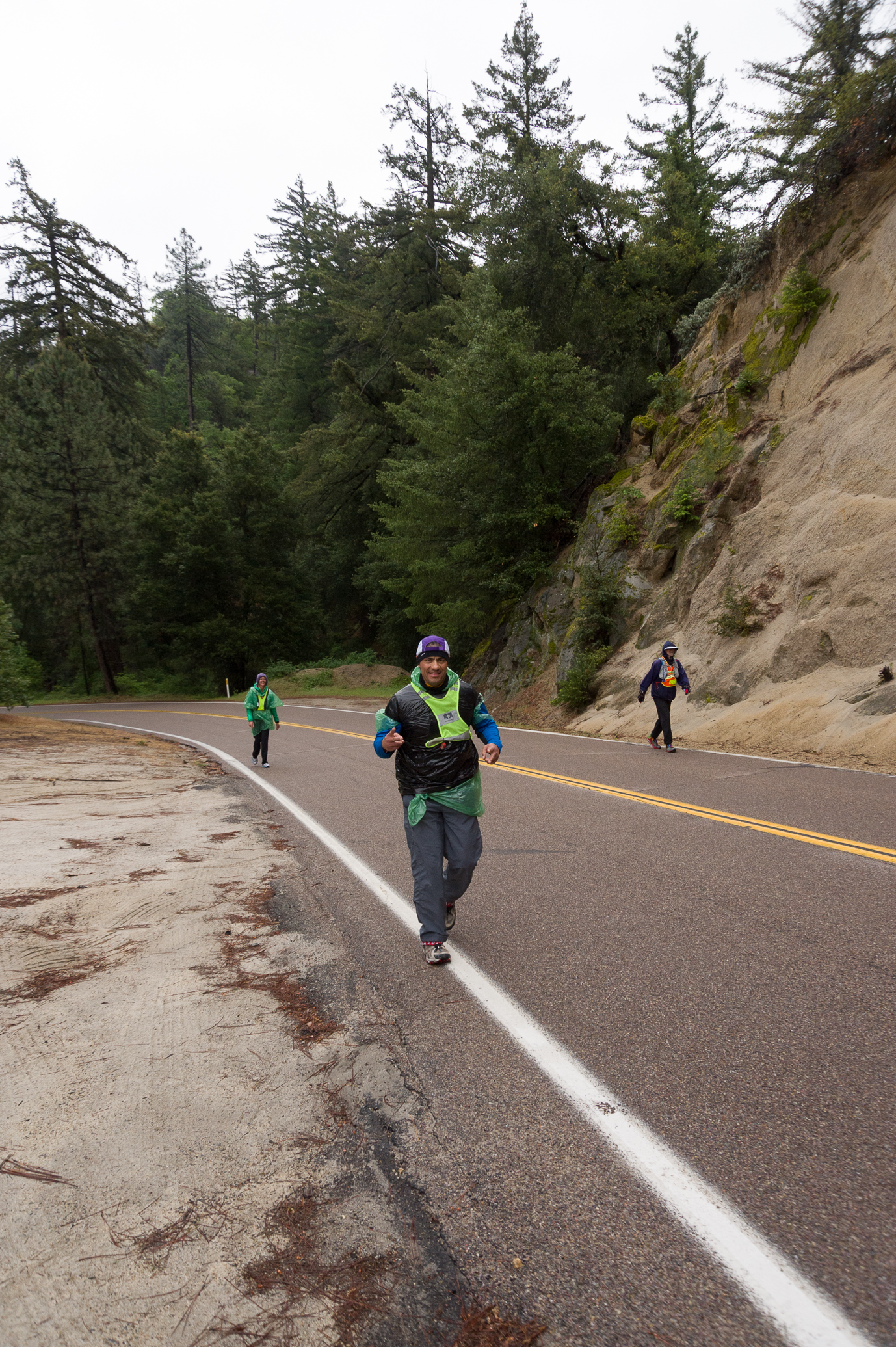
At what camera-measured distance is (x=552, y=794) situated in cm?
971

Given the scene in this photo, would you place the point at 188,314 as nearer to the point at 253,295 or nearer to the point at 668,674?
the point at 253,295

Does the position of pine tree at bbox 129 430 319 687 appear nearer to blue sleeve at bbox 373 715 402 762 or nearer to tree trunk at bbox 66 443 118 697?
tree trunk at bbox 66 443 118 697

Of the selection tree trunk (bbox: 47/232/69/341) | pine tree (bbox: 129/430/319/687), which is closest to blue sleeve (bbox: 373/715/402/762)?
pine tree (bbox: 129/430/319/687)

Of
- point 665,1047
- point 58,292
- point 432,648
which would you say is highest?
point 58,292

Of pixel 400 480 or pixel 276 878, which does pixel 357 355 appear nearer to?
pixel 400 480

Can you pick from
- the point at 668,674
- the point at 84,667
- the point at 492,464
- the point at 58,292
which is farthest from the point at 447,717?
the point at 84,667

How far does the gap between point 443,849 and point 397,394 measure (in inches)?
1353

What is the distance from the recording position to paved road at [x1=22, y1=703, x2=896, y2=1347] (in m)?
2.21

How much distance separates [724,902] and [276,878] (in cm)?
370

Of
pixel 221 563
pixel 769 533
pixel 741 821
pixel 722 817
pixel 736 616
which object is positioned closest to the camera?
pixel 741 821

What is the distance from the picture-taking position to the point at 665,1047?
3.40m

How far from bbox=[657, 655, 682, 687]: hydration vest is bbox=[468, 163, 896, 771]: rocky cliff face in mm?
1638

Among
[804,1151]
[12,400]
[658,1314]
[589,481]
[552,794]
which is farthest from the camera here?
[12,400]

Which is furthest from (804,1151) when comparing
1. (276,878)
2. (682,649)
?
(682,649)
